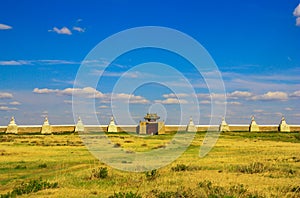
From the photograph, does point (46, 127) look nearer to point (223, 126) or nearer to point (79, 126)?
point (79, 126)

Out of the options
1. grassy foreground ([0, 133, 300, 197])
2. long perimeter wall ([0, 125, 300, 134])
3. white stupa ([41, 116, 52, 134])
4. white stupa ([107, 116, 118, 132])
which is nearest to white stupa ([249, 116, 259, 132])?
long perimeter wall ([0, 125, 300, 134])

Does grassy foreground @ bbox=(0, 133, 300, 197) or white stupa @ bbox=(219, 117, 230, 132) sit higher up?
white stupa @ bbox=(219, 117, 230, 132)

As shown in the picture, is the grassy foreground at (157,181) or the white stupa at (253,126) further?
the white stupa at (253,126)

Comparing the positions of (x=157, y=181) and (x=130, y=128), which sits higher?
(x=130, y=128)

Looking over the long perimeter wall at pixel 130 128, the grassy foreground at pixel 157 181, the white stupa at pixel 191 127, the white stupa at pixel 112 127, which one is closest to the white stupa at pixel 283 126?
the long perimeter wall at pixel 130 128

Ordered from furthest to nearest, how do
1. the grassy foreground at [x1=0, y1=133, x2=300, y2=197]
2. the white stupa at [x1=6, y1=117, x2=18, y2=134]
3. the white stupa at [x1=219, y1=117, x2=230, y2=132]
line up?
the white stupa at [x1=219, y1=117, x2=230, y2=132] < the white stupa at [x1=6, y1=117, x2=18, y2=134] < the grassy foreground at [x1=0, y1=133, x2=300, y2=197]

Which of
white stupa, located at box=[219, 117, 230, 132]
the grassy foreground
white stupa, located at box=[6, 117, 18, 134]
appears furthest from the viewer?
white stupa, located at box=[219, 117, 230, 132]

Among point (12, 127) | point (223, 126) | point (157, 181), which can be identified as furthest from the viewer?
point (223, 126)

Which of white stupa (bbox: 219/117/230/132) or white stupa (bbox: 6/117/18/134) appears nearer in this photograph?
white stupa (bbox: 6/117/18/134)

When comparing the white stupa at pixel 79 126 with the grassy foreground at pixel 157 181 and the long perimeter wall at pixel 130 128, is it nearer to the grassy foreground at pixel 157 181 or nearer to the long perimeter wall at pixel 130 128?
the long perimeter wall at pixel 130 128

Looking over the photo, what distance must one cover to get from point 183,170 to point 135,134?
134ft

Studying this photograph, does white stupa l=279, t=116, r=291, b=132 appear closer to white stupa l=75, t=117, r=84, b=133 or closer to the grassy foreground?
white stupa l=75, t=117, r=84, b=133

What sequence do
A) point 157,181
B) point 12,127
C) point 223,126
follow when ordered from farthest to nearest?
point 223,126 → point 12,127 → point 157,181

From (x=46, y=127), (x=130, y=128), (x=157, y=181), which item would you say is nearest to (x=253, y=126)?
(x=130, y=128)
